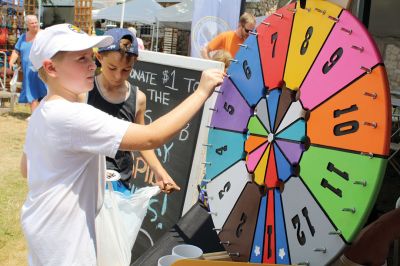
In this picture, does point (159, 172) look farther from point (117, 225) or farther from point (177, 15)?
point (177, 15)

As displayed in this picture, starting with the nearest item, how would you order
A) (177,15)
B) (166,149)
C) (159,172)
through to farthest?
1. (159,172)
2. (166,149)
3. (177,15)

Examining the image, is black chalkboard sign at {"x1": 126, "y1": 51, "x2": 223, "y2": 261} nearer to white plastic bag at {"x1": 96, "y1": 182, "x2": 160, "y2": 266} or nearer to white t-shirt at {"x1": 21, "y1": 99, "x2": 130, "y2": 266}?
white plastic bag at {"x1": 96, "y1": 182, "x2": 160, "y2": 266}

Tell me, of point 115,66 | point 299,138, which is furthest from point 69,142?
point 115,66

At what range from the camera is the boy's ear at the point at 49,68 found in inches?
59.0

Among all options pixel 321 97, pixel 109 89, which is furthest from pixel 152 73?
pixel 321 97

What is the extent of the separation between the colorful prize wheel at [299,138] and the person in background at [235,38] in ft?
8.30

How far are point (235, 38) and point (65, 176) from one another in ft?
10.6

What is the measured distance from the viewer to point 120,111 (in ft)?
7.89

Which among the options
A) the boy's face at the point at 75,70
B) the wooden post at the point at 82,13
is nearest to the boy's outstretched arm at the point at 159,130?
the boy's face at the point at 75,70

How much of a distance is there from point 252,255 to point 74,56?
953mm

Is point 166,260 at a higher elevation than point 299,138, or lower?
lower

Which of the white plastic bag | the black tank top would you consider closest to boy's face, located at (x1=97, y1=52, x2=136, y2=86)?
the black tank top

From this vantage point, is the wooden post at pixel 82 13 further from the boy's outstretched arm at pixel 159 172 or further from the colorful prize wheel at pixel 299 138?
the colorful prize wheel at pixel 299 138

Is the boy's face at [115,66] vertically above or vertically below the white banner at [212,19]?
below
